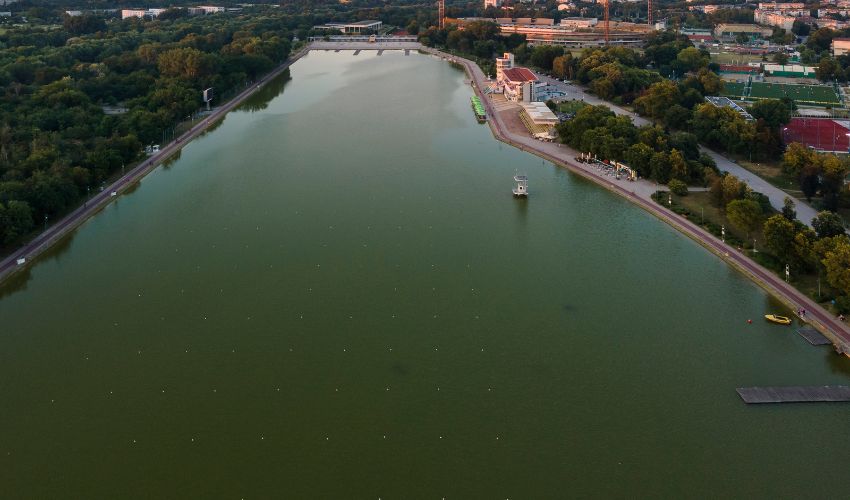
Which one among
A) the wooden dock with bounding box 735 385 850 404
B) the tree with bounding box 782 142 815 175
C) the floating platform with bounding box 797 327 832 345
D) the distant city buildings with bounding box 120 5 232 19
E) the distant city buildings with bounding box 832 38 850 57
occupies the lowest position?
the wooden dock with bounding box 735 385 850 404

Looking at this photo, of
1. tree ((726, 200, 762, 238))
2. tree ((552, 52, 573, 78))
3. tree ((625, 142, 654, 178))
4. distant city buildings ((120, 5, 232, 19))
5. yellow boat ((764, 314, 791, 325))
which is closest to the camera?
yellow boat ((764, 314, 791, 325))

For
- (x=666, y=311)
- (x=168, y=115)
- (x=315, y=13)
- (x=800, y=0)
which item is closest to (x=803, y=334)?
(x=666, y=311)

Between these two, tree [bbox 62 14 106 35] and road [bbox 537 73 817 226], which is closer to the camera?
road [bbox 537 73 817 226]

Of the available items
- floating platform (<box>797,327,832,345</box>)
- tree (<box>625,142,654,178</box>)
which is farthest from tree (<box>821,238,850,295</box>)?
tree (<box>625,142,654,178</box>)

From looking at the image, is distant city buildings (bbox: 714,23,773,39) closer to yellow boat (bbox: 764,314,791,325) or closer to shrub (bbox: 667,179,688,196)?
shrub (bbox: 667,179,688,196)

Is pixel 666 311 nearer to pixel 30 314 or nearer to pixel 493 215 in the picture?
pixel 493 215

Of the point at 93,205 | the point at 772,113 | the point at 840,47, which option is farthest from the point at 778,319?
the point at 840,47

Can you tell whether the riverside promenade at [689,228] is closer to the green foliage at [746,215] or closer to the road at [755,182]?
the green foliage at [746,215]

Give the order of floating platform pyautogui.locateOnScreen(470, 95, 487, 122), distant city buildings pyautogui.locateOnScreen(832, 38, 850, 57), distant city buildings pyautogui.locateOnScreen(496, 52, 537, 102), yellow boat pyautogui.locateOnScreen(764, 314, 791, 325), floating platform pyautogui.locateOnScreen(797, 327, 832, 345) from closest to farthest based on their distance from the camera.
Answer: floating platform pyautogui.locateOnScreen(797, 327, 832, 345) < yellow boat pyautogui.locateOnScreen(764, 314, 791, 325) < floating platform pyautogui.locateOnScreen(470, 95, 487, 122) < distant city buildings pyautogui.locateOnScreen(496, 52, 537, 102) < distant city buildings pyautogui.locateOnScreen(832, 38, 850, 57)
